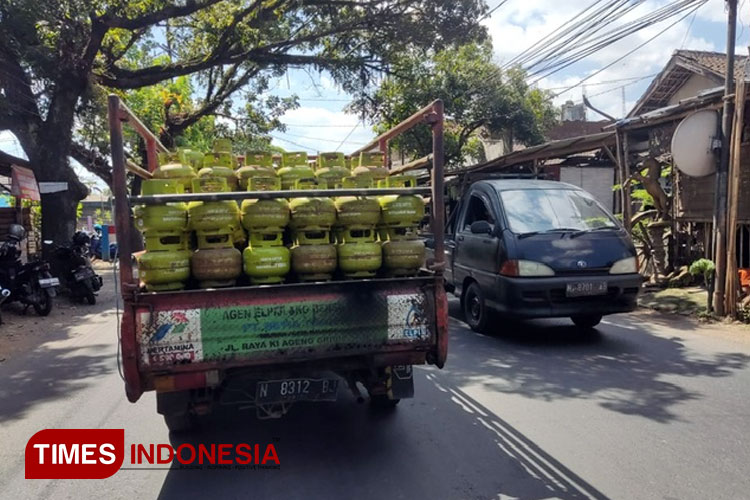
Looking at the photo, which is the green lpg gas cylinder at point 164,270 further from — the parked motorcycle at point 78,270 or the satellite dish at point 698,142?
the parked motorcycle at point 78,270

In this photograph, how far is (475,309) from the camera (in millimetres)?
7797

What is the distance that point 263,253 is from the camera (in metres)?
3.61

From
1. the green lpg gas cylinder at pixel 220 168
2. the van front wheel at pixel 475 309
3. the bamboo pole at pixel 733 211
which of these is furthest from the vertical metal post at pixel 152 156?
the bamboo pole at pixel 733 211

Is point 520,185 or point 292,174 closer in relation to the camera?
point 292,174

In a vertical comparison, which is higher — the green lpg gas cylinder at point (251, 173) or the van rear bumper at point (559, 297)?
the green lpg gas cylinder at point (251, 173)

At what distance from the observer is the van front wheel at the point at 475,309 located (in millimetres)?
7445

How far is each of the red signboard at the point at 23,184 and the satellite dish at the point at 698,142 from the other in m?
11.5

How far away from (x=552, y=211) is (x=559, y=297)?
124 centimetres

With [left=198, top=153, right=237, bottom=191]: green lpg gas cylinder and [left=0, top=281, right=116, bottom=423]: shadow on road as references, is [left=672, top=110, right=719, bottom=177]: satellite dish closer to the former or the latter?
[left=198, top=153, right=237, bottom=191]: green lpg gas cylinder

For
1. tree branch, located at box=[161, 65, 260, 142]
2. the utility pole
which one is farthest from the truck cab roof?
tree branch, located at box=[161, 65, 260, 142]

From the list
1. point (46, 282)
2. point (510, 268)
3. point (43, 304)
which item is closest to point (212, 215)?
point (510, 268)

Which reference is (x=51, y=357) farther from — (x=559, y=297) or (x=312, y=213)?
(x=559, y=297)

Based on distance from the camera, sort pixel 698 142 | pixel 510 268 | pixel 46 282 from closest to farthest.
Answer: pixel 510 268 → pixel 698 142 → pixel 46 282

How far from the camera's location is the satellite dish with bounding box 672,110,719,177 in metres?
8.07
